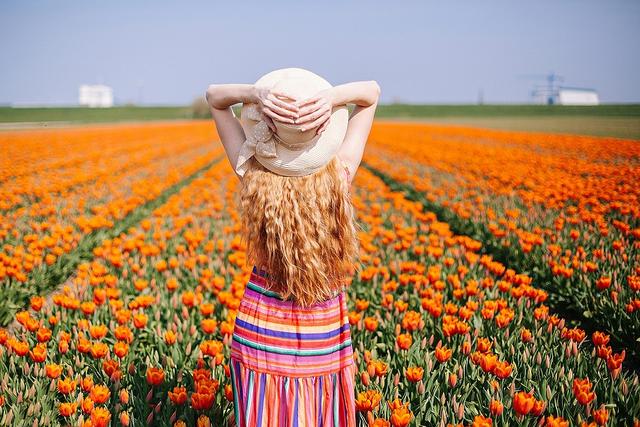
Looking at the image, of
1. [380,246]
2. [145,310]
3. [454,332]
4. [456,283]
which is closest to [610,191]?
[380,246]

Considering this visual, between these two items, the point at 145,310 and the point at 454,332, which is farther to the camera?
the point at 145,310

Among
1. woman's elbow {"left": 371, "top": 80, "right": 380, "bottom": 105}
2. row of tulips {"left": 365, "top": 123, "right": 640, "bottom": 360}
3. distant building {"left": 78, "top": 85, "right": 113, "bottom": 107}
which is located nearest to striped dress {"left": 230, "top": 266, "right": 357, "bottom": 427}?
woman's elbow {"left": 371, "top": 80, "right": 380, "bottom": 105}

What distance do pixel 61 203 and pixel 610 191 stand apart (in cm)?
774

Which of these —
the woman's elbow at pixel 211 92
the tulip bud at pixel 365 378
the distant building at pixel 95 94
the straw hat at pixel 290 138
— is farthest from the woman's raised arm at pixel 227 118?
the distant building at pixel 95 94

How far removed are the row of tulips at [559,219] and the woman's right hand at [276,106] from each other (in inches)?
102

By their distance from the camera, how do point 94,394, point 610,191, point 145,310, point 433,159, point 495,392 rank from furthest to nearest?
point 433,159 → point 610,191 → point 145,310 → point 495,392 → point 94,394

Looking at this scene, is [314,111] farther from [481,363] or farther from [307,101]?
[481,363]

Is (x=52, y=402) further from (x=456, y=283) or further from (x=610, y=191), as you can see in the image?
(x=610, y=191)

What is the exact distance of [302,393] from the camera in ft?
6.36

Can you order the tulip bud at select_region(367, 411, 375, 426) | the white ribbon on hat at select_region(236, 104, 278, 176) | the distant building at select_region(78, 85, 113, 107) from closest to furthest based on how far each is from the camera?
the white ribbon on hat at select_region(236, 104, 278, 176) < the tulip bud at select_region(367, 411, 375, 426) < the distant building at select_region(78, 85, 113, 107)

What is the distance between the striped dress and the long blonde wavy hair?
0.07 m

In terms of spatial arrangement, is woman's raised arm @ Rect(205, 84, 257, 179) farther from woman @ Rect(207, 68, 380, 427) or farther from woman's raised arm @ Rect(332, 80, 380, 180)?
woman's raised arm @ Rect(332, 80, 380, 180)

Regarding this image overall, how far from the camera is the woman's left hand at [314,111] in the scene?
162 cm

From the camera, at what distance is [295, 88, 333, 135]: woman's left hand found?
1618mm
